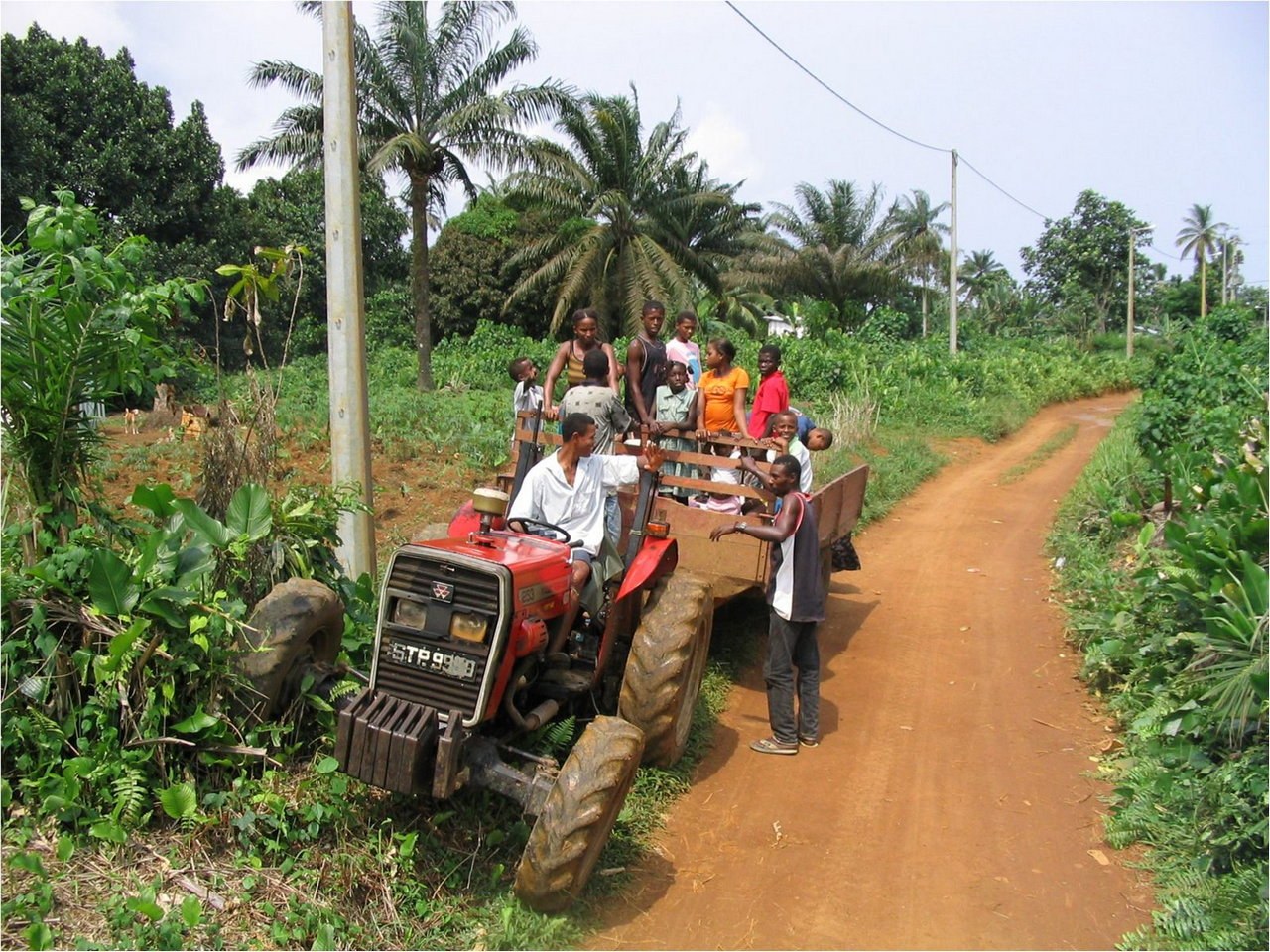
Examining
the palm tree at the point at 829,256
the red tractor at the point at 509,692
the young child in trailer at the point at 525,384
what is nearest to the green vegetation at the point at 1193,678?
the red tractor at the point at 509,692

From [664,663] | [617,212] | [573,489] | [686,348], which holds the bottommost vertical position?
[664,663]

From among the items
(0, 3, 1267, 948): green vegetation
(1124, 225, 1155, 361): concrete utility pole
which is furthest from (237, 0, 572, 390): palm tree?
(1124, 225, 1155, 361): concrete utility pole

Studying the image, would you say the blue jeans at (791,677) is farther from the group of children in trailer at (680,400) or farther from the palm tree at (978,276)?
the palm tree at (978,276)

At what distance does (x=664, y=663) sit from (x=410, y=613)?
4.83 ft

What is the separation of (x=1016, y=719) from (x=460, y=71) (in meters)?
18.4

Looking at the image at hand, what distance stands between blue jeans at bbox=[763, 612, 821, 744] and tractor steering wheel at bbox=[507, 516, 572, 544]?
1623mm

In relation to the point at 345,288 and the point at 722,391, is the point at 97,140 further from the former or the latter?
the point at 722,391

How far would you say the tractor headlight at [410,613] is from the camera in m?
4.84

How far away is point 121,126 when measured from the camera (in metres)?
23.6

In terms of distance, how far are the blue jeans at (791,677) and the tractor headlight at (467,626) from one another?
242 centimetres

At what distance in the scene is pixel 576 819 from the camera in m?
4.43

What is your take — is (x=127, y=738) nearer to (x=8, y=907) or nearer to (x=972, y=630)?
(x=8, y=907)

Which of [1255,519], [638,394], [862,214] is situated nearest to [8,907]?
[638,394]

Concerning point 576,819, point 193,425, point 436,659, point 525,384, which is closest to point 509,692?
point 436,659
